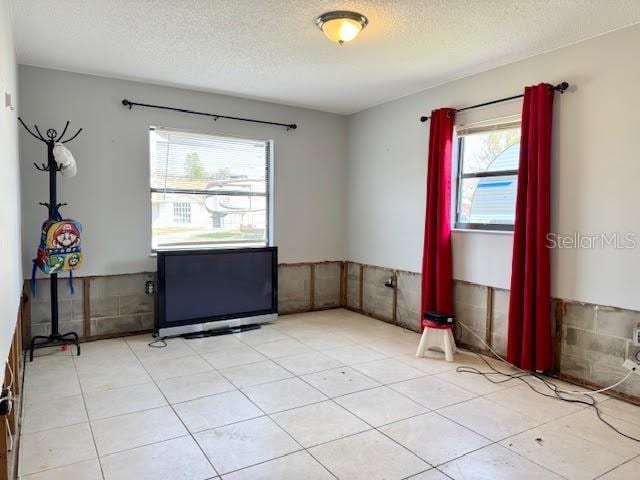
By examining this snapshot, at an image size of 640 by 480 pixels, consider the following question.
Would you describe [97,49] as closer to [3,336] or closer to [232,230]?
[232,230]

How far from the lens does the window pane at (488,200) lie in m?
3.81

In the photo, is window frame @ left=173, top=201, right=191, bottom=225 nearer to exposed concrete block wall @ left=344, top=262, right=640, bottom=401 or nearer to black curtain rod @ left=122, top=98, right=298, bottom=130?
black curtain rod @ left=122, top=98, right=298, bottom=130

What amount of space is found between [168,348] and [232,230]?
1507mm

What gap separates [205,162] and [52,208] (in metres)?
1.57

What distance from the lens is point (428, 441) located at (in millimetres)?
2471

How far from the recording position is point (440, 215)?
4199mm

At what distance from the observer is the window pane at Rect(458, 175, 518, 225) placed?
3.81 m

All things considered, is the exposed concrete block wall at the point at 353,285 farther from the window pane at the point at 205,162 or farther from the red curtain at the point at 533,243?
the red curtain at the point at 533,243

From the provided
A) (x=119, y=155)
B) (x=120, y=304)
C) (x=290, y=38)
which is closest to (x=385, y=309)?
(x=120, y=304)

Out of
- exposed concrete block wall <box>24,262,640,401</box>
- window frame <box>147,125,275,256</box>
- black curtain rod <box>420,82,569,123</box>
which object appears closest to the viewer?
exposed concrete block wall <box>24,262,640,401</box>

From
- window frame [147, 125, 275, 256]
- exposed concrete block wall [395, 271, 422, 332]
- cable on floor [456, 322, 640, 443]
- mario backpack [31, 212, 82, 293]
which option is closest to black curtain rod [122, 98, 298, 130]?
window frame [147, 125, 275, 256]

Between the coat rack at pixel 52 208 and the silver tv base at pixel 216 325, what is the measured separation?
0.77 m

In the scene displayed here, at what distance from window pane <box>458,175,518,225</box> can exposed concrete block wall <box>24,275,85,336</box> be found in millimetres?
3645

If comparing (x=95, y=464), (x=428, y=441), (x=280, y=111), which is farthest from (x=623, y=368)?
(x=280, y=111)
